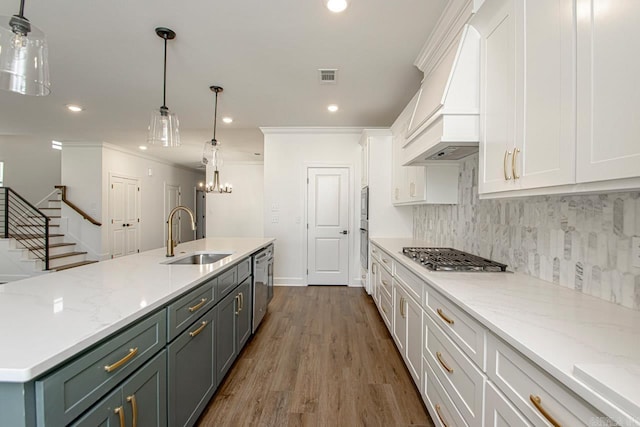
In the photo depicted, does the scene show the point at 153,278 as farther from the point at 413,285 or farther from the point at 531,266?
the point at 531,266

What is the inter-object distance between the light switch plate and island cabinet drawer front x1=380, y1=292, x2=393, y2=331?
1879mm

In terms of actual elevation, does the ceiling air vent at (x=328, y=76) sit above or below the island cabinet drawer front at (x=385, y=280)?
above

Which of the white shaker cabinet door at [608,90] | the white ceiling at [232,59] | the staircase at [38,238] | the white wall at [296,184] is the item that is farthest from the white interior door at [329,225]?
the staircase at [38,238]

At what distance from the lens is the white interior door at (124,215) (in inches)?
261

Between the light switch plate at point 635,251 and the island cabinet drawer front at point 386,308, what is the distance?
188cm

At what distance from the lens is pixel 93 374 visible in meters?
0.95

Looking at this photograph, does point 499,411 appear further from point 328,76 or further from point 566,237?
point 328,76

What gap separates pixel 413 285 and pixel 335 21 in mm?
1985

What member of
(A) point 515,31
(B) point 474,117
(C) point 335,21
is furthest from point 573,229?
(C) point 335,21

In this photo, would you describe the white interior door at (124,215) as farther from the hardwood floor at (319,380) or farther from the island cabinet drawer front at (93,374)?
the island cabinet drawer front at (93,374)

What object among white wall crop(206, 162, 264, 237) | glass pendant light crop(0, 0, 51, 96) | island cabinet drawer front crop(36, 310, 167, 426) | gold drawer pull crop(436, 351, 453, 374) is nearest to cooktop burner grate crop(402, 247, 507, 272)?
gold drawer pull crop(436, 351, 453, 374)

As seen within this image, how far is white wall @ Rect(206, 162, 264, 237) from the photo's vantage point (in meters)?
8.05

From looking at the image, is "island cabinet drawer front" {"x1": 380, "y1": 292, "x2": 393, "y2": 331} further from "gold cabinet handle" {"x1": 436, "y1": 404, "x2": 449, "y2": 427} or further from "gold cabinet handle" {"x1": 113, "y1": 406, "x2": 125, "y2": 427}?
"gold cabinet handle" {"x1": 113, "y1": 406, "x2": 125, "y2": 427}

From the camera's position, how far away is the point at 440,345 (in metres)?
1.58
